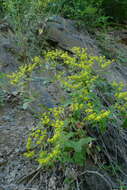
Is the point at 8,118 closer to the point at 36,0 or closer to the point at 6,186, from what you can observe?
the point at 6,186

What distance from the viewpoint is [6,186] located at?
44.9 inches

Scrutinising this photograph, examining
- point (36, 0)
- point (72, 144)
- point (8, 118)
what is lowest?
point (8, 118)

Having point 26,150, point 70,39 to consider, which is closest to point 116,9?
point 70,39

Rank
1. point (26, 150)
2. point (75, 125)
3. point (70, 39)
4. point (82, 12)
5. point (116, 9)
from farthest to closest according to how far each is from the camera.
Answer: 1. point (116, 9)
2. point (82, 12)
3. point (70, 39)
4. point (26, 150)
5. point (75, 125)

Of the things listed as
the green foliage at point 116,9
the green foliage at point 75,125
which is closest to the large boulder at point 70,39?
the green foliage at point 116,9

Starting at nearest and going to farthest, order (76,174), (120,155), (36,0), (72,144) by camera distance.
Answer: (72,144)
(76,174)
(120,155)
(36,0)

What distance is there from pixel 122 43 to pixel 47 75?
2507 millimetres

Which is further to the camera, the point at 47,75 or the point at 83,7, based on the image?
the point at 83,7

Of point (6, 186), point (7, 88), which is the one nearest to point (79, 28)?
point (7, 88)

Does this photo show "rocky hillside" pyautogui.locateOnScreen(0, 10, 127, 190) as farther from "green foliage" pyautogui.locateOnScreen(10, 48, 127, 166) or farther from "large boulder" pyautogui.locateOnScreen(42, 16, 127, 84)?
"large boulder" pyautogui.locateOnScreen(42, 16, 127, 84)

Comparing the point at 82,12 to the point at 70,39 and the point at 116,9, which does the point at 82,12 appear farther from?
the point at 116,9

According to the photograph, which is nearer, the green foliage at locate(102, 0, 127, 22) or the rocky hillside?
the rocky hillside

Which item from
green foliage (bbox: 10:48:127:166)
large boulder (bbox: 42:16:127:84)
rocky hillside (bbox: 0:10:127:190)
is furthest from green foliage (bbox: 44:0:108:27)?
green foliage (bbox: 10:48:127:166)

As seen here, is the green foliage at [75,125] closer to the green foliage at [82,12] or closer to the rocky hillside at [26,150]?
the rocky hillside at [26,150]
